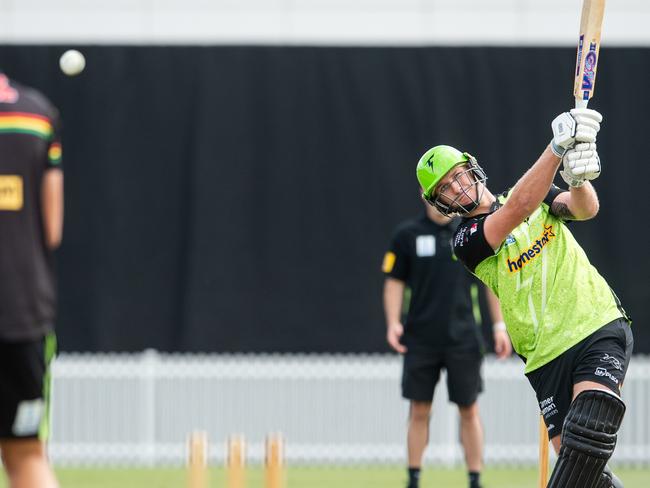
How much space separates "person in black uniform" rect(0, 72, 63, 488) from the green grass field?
382cm

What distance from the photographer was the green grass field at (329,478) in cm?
734

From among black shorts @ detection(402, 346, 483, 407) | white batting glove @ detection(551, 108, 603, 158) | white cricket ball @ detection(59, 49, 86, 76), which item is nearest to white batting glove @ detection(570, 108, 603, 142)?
white batting glove @ detection(551, 108, 603, 158)

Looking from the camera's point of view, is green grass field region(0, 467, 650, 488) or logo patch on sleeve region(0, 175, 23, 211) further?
green grass field region(0, 467, 650, 488)

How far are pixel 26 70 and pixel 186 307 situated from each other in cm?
205

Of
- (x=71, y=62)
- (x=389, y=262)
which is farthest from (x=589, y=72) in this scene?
(x=71, y=62)

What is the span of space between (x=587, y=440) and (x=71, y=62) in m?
4.93

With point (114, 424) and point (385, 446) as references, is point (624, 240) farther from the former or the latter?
point (114, 424)

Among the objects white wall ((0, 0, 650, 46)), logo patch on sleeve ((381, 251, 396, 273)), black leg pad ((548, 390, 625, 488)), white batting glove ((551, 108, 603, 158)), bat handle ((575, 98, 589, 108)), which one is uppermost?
white wall ((0, 0, 650, 46))

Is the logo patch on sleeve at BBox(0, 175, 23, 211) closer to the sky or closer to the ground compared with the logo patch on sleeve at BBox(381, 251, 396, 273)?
closer to the sky

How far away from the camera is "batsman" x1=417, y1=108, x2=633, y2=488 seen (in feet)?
13.6

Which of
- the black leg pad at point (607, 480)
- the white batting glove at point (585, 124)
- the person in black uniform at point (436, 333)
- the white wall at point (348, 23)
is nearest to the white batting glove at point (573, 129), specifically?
the white batting glove at point (585, 124)

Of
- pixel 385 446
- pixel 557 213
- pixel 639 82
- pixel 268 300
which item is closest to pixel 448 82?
pixel 639 82

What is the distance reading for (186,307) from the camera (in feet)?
27.3

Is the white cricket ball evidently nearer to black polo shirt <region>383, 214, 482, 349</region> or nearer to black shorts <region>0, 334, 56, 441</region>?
black polo shirt <region>383, 214, 482, 349</region>
